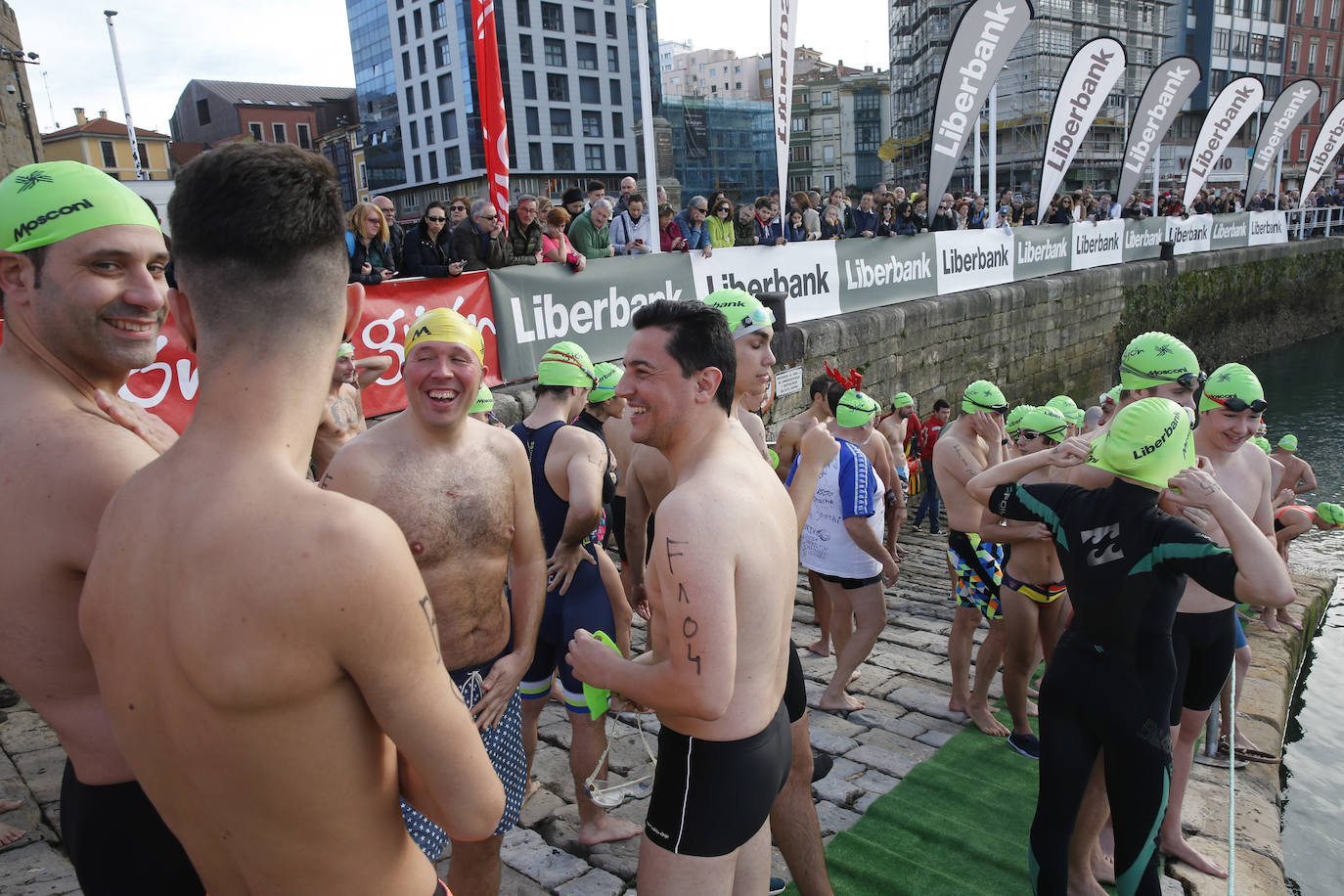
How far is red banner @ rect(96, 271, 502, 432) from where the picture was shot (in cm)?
514

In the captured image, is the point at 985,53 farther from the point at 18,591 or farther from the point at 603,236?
the point at 18,591

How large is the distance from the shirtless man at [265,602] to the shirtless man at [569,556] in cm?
217

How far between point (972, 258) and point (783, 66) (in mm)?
6020

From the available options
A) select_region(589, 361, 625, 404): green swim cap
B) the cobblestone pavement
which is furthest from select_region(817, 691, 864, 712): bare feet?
select_region(589, 361, 625, 404): green swim cap

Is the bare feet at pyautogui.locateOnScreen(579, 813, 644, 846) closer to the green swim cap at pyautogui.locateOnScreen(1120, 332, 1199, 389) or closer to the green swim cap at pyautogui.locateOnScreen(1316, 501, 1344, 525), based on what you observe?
A: the green swim cap at pyautogui.locateOnScreen(1120, 332, 1199, 389)

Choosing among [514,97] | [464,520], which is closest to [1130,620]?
[464,520]

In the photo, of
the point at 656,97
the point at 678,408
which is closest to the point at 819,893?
the point at 678,408

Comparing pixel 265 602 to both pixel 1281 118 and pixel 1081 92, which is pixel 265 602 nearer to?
pixel 1081 92

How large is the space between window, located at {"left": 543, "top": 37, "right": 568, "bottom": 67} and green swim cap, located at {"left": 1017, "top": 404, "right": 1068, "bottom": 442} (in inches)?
2573

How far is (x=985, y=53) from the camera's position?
12023mm

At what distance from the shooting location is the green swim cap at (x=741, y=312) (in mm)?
3037

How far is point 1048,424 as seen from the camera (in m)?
4.78

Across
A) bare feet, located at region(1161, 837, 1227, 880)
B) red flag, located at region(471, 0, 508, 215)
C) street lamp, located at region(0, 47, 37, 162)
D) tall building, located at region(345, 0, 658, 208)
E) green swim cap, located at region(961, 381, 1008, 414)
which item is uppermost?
tall building, located at region(345, 0, 658, 208)

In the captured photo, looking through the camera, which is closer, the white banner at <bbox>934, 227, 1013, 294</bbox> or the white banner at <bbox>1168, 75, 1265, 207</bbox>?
the white banner at <bbox>934, 227, 1013, 294</bbox>
